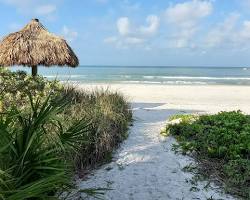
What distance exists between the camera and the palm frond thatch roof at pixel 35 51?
1177cm

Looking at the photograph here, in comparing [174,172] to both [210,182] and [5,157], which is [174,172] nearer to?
[210,182]

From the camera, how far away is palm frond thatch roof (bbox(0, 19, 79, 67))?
11.8m

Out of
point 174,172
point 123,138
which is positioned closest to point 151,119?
point 123,138

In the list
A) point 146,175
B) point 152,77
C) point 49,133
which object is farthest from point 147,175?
point 152,77

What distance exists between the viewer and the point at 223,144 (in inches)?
283

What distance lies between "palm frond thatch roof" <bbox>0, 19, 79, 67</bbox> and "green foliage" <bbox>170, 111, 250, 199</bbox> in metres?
4.65

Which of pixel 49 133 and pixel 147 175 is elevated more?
pixel 49 133

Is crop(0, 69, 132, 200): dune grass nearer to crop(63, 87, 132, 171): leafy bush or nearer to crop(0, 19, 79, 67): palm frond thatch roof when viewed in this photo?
crop(63, 87, 132, 171): leafy bush

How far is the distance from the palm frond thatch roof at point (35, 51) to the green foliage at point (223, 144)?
4.65m

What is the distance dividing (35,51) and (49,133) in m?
7.13

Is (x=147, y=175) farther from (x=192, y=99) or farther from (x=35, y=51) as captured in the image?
(x=192, y=99)

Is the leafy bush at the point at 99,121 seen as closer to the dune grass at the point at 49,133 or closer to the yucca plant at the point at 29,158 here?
the dune grass at the point at 49,133

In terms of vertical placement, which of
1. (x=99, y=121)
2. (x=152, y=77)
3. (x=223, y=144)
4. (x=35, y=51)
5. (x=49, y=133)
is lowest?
(x=152, y=77)

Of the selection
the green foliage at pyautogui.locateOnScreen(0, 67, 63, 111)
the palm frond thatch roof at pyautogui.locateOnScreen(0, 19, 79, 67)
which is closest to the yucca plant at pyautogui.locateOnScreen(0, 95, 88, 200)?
the green foliage at pyautogui.locateOnScreen(0, 67, 63, 111)
